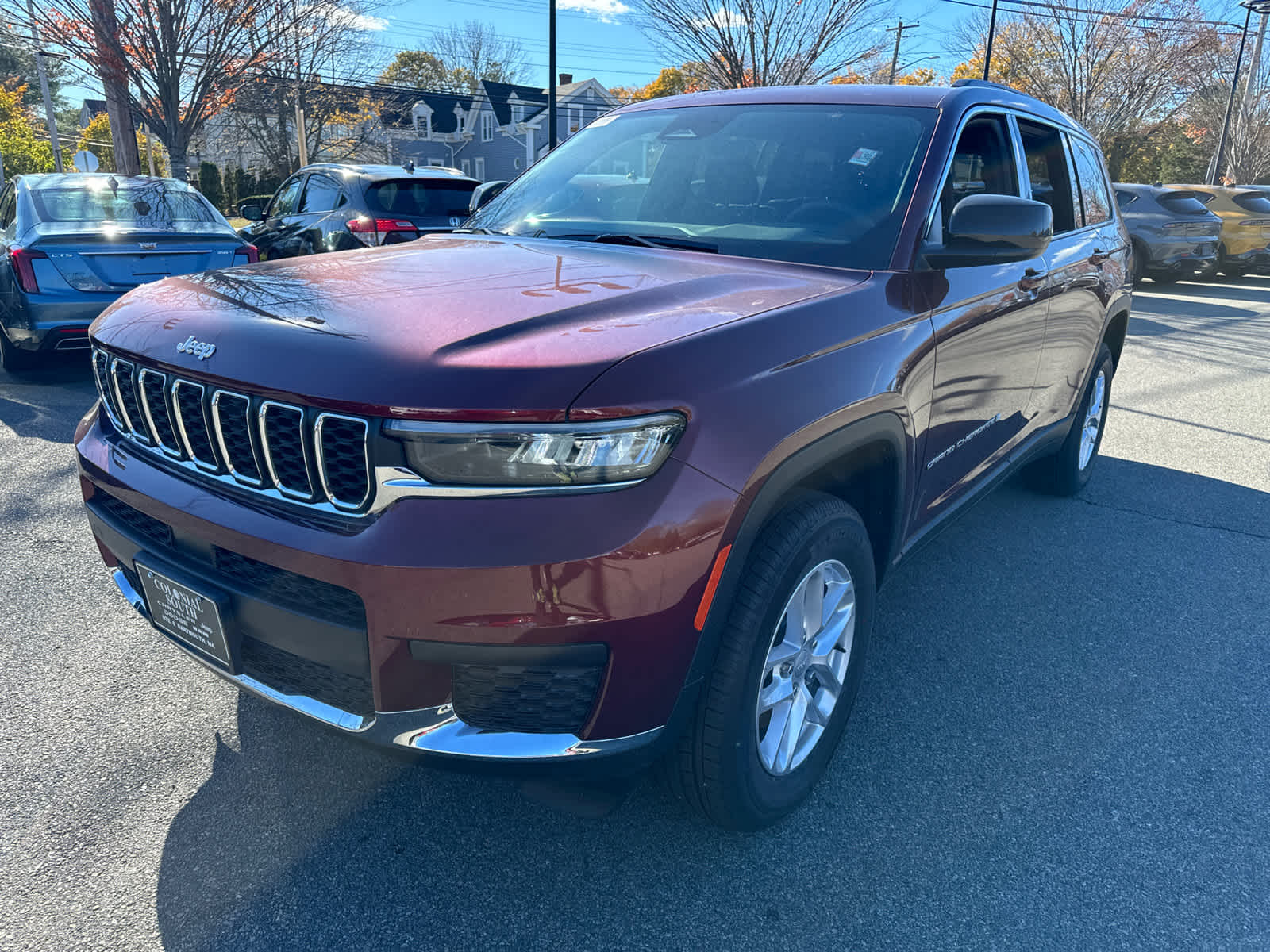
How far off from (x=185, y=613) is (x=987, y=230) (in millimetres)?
2289

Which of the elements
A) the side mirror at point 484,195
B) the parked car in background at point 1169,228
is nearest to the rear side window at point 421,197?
the side mirror at point 484,195

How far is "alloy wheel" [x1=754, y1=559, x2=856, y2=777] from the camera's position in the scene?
2246 millimetres

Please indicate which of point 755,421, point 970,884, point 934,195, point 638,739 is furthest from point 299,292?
point 970,884

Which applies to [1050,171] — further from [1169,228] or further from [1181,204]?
[1181,204]

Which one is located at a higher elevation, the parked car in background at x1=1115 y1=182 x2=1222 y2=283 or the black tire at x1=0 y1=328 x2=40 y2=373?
the parked car in background at x1=1115 y1=182 x2=1222 y2=283

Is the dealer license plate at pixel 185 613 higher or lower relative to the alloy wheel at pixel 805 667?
higher

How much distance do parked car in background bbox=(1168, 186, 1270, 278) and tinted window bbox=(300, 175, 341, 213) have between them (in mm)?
14953

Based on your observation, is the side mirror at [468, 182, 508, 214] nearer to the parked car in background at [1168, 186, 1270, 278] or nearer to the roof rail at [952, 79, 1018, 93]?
the roof rail at [952, 79, 1018, 93]

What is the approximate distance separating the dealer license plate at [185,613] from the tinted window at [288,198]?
855 cm

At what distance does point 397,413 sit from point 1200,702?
110 inches

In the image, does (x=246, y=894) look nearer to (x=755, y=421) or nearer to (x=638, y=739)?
(x=638, y=739)

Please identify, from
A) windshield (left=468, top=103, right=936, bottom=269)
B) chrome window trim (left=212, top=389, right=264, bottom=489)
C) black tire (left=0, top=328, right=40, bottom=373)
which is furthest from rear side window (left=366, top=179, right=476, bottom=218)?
chrome window trim (left=212, top=389, right=264, bottom=489)

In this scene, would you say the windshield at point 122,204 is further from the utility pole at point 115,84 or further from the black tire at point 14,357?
the utility pole at point 115,84

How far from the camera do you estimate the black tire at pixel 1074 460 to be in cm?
471
